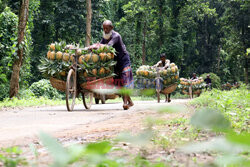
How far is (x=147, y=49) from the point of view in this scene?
45.4 meters

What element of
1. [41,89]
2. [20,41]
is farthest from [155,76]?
[20,41]

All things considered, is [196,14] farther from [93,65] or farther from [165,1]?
[93,65]

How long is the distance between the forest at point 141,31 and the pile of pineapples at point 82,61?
4.53 metres

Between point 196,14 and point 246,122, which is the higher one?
point 196,14

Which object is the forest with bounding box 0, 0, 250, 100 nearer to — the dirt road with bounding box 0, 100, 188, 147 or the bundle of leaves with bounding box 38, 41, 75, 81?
the bundle of leaves with bounding box 38, 41, 75, 81

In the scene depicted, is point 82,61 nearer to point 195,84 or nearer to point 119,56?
point 119,56

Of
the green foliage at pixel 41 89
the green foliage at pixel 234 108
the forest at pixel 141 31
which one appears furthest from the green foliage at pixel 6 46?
the green foliage at pixel 234 108

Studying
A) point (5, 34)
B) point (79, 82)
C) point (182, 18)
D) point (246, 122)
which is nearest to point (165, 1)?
point (182, 18)

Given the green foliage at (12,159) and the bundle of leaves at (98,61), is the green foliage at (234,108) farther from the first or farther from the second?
the bundle of leaves at (98,61)

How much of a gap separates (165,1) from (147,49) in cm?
878

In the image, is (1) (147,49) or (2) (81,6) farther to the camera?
(1) (147,49)

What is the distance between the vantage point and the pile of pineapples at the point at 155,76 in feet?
49.8

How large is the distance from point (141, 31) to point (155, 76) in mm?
21099

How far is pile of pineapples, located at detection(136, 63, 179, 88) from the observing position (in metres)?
15.2
